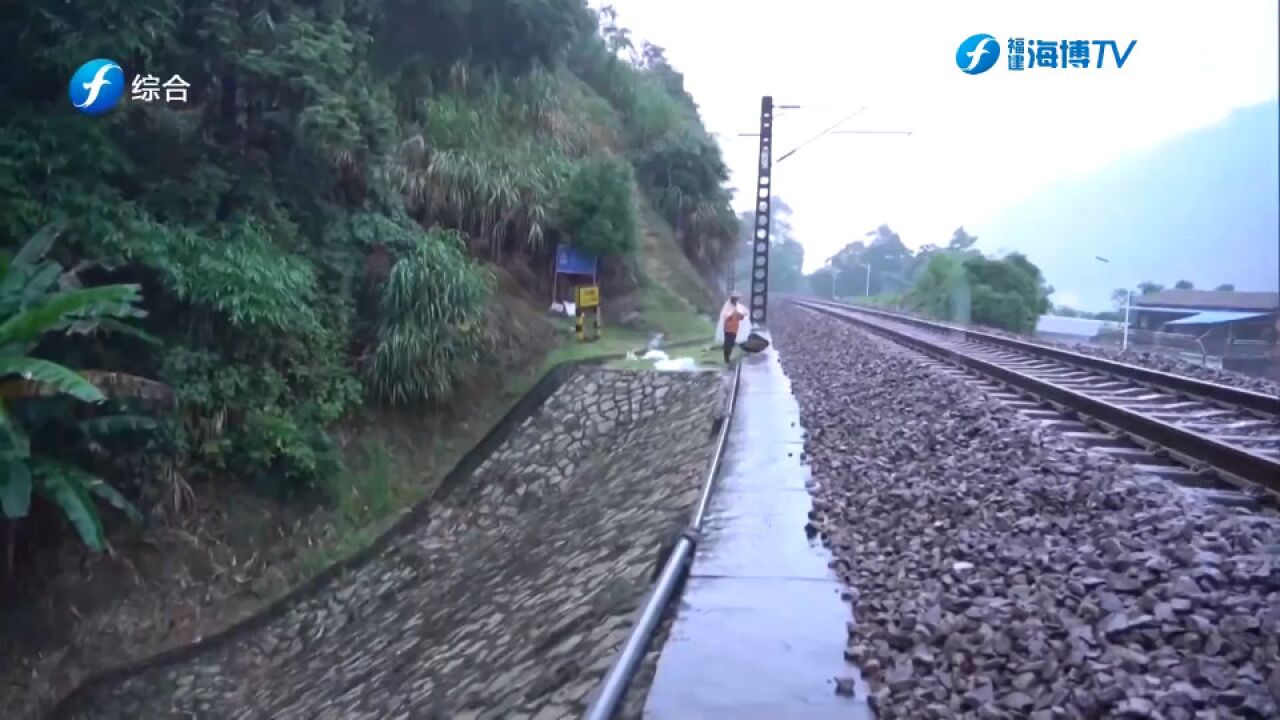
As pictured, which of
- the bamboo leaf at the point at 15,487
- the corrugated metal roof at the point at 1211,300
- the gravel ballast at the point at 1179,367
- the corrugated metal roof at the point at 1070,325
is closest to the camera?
the bamboo leaf at the point at 15,487

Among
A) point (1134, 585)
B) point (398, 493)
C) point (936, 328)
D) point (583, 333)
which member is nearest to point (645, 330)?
point (583, 333)

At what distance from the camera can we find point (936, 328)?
2209 cm

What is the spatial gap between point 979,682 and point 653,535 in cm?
362

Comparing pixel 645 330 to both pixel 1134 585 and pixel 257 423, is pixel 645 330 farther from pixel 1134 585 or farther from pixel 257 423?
pixel 1134 585

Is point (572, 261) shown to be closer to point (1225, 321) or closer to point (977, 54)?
point (977, 54)

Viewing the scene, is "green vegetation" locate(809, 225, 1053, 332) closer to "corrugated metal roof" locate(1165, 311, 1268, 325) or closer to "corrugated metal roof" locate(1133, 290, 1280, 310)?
"corrugated metal roof" locate(1133, 290, 1280, 310)

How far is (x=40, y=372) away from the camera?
7.18m

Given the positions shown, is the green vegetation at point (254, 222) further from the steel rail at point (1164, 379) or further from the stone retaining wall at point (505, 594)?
the steel rail at point (1164, 379)

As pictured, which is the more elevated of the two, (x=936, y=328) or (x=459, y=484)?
(x=936, y=328)

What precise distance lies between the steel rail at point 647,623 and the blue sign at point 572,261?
1122cm

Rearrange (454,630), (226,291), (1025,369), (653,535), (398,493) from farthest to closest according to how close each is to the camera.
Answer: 1. (1025,369)
2. (398,493)
3. (226,291)
4. (454,630)
5. (653,535)
